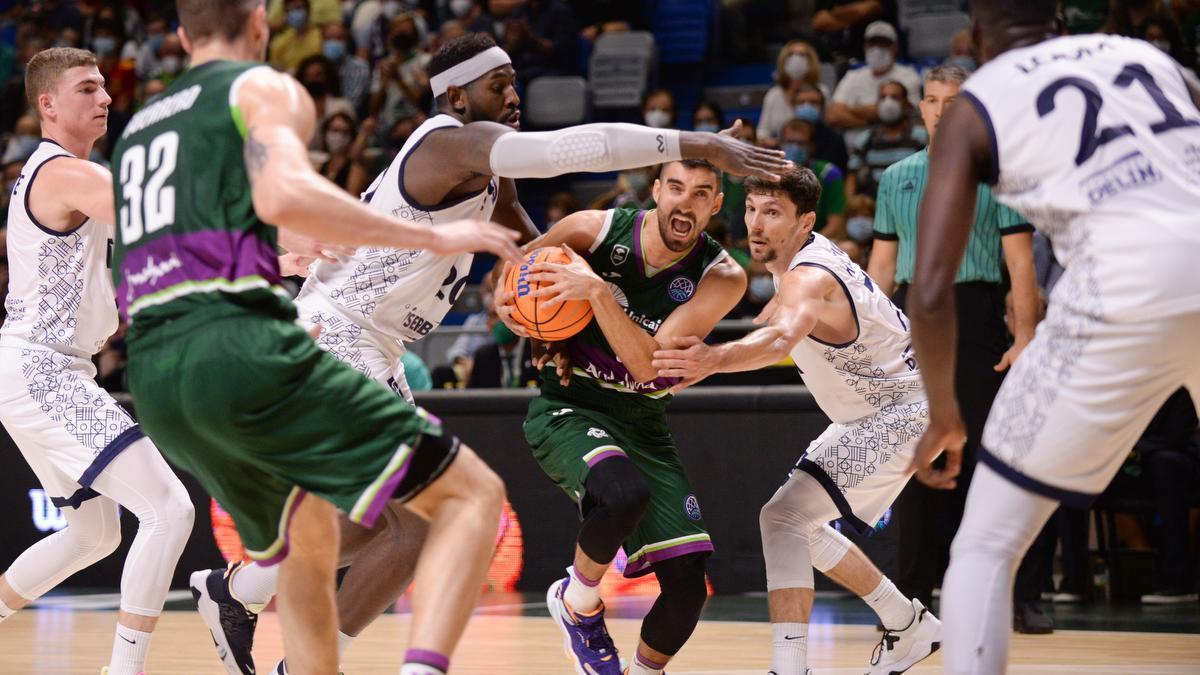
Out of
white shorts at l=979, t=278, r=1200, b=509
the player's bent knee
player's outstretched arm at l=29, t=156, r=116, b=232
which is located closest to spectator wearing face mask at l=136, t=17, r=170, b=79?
player's outstretched arm at l=29, t=156, r=116, b=232

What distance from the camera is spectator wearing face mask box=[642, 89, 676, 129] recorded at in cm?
1226

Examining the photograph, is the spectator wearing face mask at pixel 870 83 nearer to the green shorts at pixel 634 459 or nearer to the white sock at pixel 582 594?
the green shorts at pixel 634 459

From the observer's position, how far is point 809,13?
604 inches

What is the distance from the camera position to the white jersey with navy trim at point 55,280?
18.3 ft

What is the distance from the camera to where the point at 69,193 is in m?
5.38

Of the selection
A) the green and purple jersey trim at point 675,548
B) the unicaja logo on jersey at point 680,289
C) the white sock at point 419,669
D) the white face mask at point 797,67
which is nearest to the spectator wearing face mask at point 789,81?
the white face mask at point 797,67

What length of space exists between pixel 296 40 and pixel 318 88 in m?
0.97

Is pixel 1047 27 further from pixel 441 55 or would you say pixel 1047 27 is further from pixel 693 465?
pixel 693 465

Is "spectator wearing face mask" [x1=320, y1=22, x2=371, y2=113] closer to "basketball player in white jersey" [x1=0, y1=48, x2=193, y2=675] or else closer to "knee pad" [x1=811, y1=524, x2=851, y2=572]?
"basketball player in white jersey" [x1=0, y1=48, x2=193, y2=675]

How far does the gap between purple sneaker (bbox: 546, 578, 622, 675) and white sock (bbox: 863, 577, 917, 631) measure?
1059 mm

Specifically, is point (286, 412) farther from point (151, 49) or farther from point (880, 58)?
point (151, 49)

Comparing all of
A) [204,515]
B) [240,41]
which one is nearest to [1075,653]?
[240,41]

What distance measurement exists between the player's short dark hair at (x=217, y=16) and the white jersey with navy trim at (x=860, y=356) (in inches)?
95.1

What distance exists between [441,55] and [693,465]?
4047 mm
